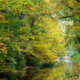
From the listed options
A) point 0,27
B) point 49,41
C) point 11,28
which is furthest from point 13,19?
point 49,41

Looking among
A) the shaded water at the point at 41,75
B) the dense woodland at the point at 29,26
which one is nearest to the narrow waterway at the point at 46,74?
the shaded water at the point at 41,75

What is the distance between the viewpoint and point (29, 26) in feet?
64.6

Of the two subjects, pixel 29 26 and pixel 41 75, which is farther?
pixel 29 26

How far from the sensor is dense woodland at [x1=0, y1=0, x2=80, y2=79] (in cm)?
1133

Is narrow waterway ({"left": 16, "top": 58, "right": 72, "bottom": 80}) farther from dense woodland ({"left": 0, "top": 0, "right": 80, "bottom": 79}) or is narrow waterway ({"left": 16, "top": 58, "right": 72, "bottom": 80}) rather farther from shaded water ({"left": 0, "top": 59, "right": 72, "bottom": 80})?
dense woodland ({"left": 0, "top": 0, "right": 80, "bottom": 79})

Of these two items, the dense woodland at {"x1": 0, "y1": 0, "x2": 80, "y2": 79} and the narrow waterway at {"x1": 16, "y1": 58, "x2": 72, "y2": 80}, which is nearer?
the dense woodland at {"x1": 0, "y1": 0, "x2": 80, "y2": 79}

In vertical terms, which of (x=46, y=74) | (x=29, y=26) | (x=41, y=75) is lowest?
(x=46, y=74)

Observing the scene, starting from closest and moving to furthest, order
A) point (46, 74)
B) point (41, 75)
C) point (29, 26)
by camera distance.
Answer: point (41, 75) → point (46, 74) → point (29, 26)

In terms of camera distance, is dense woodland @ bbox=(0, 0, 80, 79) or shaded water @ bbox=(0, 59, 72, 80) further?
shaded water @ bbox=(0, 59, 72, 80)

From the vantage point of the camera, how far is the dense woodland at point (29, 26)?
1133 cm

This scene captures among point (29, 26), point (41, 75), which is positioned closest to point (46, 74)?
point (41, 75)

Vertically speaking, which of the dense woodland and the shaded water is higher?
the dense woodland

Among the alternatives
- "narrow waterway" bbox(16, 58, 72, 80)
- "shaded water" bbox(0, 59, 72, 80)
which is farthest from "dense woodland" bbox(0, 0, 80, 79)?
"narrow waterway" bbox(16, 58, 72, 80)

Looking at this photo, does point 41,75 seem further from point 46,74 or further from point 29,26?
point 29,26
